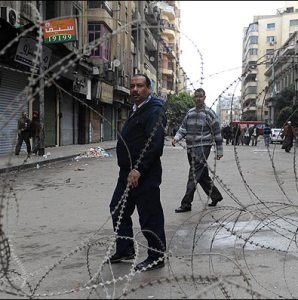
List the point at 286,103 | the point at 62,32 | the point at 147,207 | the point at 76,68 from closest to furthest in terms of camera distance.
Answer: the point at 147,207 < the point at 286,103 < the point at 62,32 < the point at 76,68

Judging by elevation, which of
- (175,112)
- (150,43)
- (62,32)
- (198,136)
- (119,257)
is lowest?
(119,257)

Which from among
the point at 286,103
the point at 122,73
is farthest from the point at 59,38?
the point at 122,73

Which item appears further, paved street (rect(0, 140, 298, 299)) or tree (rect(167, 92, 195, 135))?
tree (rect(167, 92, 195, 135))

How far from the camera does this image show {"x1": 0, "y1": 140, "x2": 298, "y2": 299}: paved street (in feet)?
12.5

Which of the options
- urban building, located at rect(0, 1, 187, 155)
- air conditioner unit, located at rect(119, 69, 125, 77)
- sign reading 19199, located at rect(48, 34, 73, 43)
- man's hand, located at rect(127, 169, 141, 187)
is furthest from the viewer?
air conditioner unit, located at rect(119, 69, 125, 77)

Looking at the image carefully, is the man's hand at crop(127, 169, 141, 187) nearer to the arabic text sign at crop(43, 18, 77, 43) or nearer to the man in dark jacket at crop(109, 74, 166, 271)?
the man in dark jacket at crop(109, 74, 166, 271)

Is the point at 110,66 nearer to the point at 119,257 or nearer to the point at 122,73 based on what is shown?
the point at 122,73

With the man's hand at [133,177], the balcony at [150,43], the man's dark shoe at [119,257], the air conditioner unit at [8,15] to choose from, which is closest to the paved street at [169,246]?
the man's dark shoe at [119,257]

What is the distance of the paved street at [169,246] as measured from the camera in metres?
3.81

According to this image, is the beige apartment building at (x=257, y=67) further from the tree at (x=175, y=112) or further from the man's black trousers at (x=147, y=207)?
the man's black trousers at (x=147, y=207)

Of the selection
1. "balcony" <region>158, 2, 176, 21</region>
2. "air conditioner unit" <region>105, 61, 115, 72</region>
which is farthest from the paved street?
"balcony" <region>158, 2, 176, 21</region>

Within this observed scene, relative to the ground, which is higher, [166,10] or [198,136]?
[166,10]

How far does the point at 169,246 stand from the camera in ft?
16.8

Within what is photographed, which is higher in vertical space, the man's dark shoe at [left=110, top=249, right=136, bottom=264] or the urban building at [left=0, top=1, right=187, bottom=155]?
the urban building at [left=0, top=1, right=187, bottom=155]
